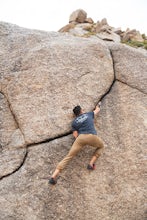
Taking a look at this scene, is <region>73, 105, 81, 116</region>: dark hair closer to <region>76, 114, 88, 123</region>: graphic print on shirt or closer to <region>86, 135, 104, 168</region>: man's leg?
<region>76, 114, 88, 123</region>: graphic print on shirt

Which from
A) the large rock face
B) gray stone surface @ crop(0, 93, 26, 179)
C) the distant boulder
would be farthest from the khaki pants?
the distant boulder

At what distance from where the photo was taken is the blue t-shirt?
350 inches

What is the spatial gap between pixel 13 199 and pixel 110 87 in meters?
4.95

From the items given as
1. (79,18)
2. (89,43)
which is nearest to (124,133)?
(89,43)

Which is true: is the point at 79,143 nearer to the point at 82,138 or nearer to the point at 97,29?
the point at 82,138

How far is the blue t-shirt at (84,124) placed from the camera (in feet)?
29.2

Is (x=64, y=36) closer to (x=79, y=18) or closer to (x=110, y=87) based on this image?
(x=110, y=87)

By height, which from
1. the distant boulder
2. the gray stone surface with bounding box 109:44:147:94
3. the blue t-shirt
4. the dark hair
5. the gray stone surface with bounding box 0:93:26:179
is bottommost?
the distant boulder

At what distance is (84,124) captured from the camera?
29.3 feet

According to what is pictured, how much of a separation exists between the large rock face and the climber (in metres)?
0.32

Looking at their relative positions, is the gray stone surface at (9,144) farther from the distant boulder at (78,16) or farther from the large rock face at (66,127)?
the distant boulder at (78,16)

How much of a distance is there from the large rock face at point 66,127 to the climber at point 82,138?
32 cm

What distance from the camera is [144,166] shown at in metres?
9.51

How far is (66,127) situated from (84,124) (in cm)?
80
